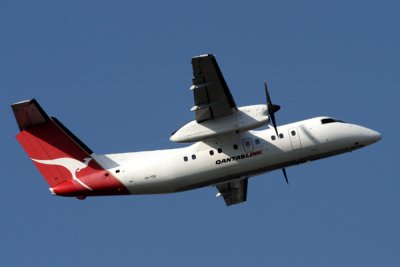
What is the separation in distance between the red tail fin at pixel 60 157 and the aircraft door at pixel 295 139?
6.51 metres

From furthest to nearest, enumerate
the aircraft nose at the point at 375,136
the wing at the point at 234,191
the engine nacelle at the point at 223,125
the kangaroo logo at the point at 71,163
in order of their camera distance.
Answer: the wing at the point at 234,191 → the kangaroo logo at the point at 71,163 → the aircraft nose at the point at 375,136 → the engine nacelle at the point at 223,125

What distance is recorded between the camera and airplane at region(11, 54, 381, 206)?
27.0 meters

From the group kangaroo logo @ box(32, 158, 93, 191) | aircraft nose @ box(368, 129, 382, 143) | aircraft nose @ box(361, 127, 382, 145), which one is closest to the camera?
aircraft nose @ box(361, 127, 382, 145)

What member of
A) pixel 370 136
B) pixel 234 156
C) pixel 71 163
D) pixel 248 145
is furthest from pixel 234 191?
pixel 71 163

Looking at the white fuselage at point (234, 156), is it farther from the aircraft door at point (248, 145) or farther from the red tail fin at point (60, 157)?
the red tail fin at point (60, 157)

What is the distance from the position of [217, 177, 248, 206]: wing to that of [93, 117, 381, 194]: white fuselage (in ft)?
10.7

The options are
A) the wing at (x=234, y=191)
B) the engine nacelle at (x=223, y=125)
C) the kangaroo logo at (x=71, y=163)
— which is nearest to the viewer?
the engine nacelle at (x=223, y=125)

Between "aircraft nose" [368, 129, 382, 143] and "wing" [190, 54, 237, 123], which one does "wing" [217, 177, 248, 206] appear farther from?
"aircraft nose" [368, 129, 382, 143]

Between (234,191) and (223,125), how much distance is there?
4.97 metres

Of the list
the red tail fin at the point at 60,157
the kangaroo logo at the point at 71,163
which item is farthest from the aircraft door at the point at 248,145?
the kangaroo logo at the point at 71,163

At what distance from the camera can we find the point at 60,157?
93.5 ft

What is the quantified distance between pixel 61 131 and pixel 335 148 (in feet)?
34.6

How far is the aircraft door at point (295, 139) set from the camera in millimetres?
27359

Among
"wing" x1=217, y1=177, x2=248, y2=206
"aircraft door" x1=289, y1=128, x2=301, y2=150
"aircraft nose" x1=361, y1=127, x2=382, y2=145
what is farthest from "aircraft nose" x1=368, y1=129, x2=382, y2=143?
"wing" x1=217, y1=177, x2=248, y2=206
